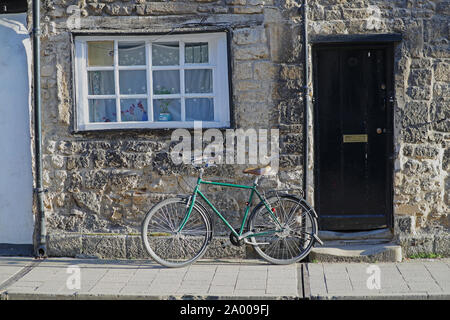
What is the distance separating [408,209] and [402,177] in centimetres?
38

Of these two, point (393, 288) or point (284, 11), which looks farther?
point (284, 11)

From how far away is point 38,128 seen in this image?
714cm

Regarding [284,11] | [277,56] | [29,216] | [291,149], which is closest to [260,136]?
[291,149]

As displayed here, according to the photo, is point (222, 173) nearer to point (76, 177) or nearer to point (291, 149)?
point (291, 149)

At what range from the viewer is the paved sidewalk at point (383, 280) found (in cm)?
568

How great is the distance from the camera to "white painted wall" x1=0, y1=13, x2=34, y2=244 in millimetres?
7277

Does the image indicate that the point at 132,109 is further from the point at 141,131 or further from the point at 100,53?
the point at 100,53

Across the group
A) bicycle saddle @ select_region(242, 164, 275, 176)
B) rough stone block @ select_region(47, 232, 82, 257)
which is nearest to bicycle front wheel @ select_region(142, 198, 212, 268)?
bicycle saddle @ select_region(242, 164, 275, 176)

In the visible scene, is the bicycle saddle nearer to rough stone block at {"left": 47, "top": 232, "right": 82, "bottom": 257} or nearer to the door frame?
the door frame

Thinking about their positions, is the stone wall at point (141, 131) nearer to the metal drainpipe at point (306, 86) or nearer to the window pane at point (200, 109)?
the metal drainpipe at point (306, 86)

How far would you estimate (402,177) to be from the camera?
7035mm

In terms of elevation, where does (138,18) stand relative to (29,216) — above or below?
above

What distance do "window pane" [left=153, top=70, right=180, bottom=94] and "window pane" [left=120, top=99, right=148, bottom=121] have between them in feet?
0.79

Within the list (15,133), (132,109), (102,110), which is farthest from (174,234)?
(15,133)
